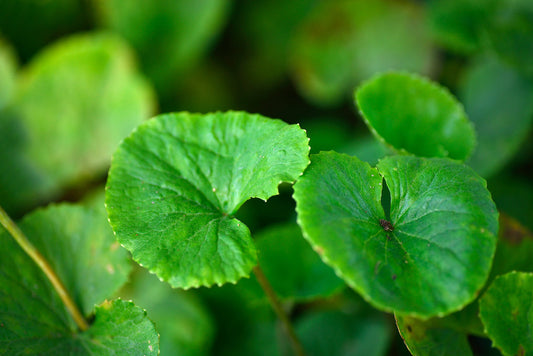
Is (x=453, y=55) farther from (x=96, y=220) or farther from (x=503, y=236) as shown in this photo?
(x=96, y=220)

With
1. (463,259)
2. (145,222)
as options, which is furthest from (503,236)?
(145,222)

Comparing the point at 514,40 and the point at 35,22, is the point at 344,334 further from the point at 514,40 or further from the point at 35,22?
the point at 35,22

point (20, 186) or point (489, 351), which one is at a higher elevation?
point (20, 186)

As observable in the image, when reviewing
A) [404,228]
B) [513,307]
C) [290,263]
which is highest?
[404,228]

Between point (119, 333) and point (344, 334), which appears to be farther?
point (344, 334)

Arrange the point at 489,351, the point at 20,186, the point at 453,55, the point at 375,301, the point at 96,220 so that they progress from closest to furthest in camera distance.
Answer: the point at 375,301 → the point at 96,220 → the point at 489,351 → the point at 20,186 → the point at 453,55

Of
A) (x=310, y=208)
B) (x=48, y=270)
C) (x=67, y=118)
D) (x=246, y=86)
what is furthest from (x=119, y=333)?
(x=246, y=86)
